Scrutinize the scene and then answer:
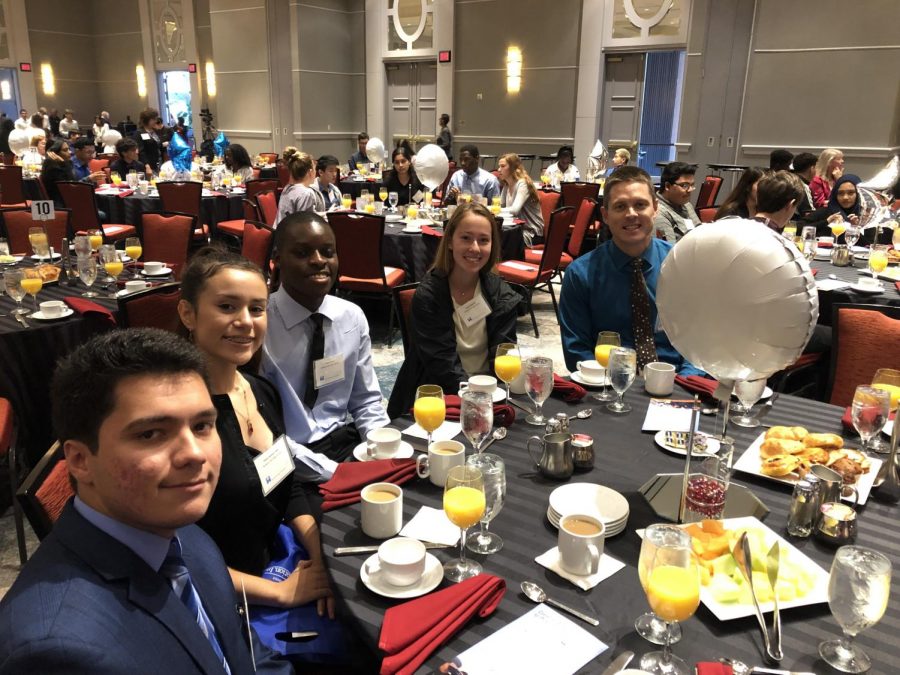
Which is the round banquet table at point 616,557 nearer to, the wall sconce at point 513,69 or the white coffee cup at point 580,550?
the white coffee cup at point 580,550

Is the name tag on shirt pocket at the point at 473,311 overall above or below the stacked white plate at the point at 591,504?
above

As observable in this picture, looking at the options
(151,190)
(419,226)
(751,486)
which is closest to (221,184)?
(151,190)

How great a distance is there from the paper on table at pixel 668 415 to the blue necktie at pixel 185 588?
1249 mm

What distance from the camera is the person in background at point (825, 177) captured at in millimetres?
6875

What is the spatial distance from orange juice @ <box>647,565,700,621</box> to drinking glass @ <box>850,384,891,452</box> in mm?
965

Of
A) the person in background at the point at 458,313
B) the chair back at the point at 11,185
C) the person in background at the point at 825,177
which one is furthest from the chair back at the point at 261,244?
the person in background at the point at 825,177

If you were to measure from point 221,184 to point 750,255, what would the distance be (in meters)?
7.56

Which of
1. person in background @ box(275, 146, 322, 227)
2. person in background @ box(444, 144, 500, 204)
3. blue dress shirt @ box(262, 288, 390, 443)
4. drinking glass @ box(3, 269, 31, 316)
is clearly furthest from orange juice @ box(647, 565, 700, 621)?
person in background @ box(444, 144, 500, 204)

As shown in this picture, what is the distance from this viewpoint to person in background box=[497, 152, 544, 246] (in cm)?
616

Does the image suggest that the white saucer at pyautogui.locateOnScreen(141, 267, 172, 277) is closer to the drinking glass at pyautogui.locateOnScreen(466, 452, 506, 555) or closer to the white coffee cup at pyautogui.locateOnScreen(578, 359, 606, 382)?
the white coffee cup at pyautogui.locateOnScreen(578, 359, 606, 382)

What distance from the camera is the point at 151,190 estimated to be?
7.41 m

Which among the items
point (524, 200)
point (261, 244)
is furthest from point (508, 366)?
point (524, 200)

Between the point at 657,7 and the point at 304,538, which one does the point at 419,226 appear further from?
the point at 657,7

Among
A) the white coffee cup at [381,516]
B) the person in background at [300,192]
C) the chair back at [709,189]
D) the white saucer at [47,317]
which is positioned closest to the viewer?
the white coffee cup at [381,516]
